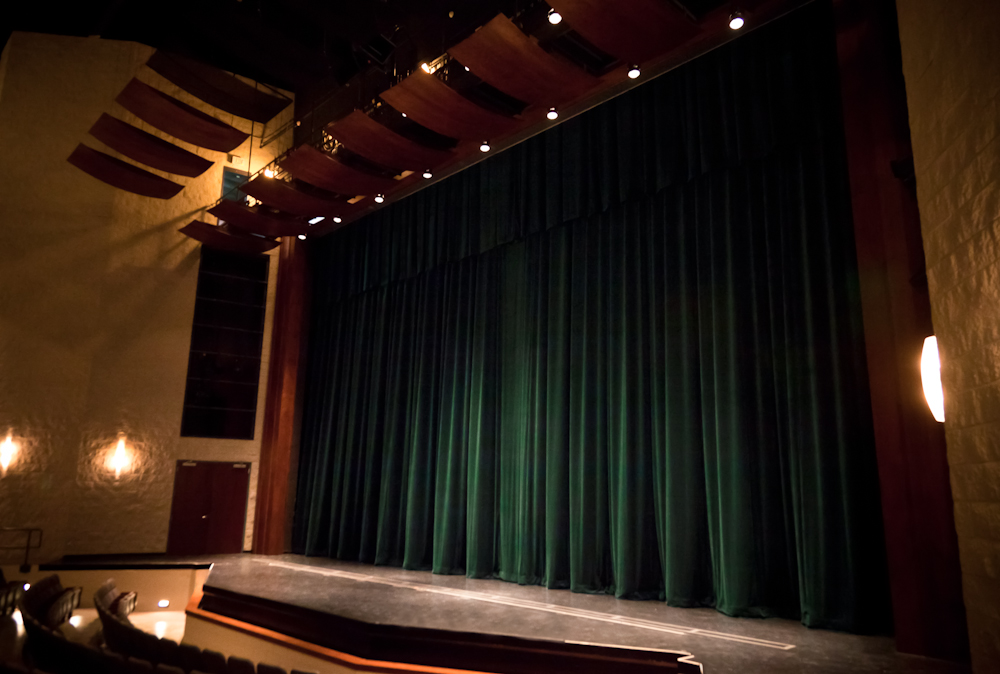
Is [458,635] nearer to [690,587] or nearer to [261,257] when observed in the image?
[690,587]

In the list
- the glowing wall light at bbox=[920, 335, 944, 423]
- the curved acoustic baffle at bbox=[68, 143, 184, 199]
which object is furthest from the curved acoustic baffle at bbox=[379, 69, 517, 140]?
the glowing wall light at bbox=[920, 335, 944, 423]

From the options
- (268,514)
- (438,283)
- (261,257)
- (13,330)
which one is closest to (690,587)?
(438,283)

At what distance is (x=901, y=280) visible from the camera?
164 inches

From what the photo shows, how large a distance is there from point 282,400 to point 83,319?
257 centimetres

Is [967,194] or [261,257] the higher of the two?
[261,257]

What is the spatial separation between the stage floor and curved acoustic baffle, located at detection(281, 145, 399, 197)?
3.97 meters

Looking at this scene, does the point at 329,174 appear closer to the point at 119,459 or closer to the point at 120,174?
the point at 120,174

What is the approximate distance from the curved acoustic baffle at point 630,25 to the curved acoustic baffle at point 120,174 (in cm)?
545

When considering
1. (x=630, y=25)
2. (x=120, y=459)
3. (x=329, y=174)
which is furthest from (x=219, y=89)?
(x=630, y=25)

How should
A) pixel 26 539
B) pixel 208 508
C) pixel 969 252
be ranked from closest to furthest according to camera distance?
pixel 969 252 → pixel 26 539 → pixel 208 508

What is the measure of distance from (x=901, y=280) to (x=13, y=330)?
9.00 metres

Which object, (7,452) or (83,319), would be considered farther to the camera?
(83,319)

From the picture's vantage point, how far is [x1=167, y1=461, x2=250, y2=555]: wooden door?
8789mm

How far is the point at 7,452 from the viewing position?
7.95m
